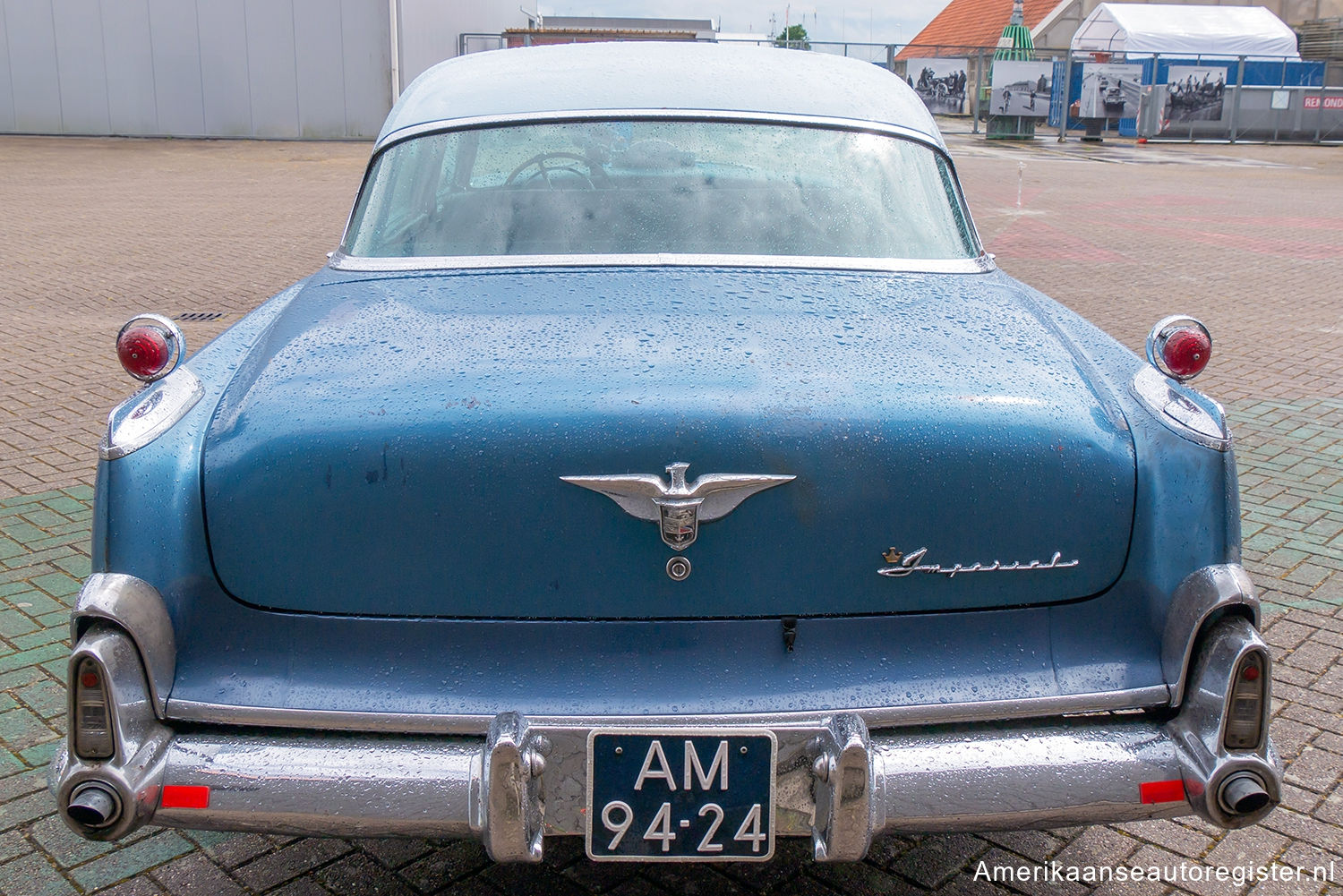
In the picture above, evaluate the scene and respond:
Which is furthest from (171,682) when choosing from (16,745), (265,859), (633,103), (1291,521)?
(1291,521)

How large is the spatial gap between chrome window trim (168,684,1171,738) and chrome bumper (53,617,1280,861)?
11 mm

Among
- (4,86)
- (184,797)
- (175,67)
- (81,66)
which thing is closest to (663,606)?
(184,797)

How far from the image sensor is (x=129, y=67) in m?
24.9

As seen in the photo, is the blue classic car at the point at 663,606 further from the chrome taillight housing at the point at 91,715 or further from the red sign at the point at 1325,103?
the red sign at the point at 1325,103

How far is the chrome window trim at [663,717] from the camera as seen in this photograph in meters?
2.10

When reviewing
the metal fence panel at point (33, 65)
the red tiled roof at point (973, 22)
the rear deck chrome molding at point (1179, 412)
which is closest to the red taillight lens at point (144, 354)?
the rear deck chrome molding at point (1179, 412)

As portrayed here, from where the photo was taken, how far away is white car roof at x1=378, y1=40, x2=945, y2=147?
133 inches

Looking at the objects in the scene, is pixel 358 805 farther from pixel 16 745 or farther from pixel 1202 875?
→ pixel 1202 875

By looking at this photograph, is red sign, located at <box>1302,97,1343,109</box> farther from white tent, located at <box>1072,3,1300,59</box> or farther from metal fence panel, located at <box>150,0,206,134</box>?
metal fence panel, located at <box>150,0,206,134</box>

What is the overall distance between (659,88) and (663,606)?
1812mm

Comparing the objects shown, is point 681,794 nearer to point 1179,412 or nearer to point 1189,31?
point 1179,412

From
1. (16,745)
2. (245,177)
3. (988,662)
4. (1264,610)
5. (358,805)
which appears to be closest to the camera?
(358,805)

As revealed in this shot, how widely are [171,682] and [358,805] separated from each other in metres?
0.43

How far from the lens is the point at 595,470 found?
2129 mm
